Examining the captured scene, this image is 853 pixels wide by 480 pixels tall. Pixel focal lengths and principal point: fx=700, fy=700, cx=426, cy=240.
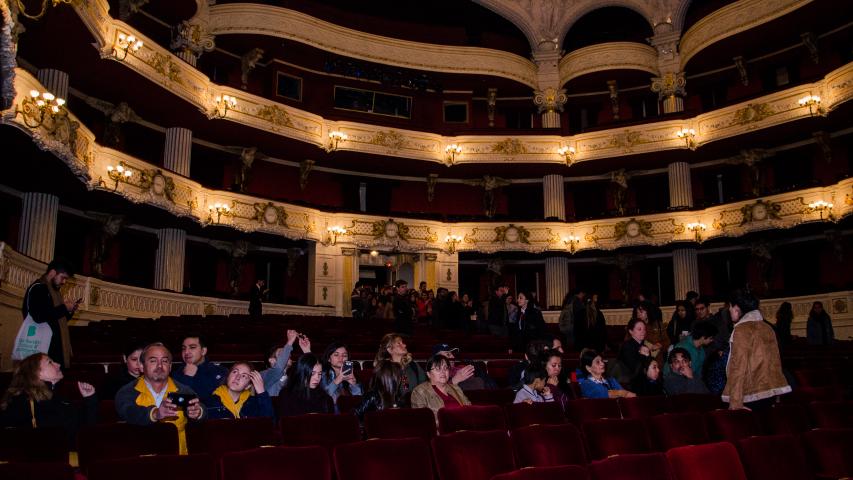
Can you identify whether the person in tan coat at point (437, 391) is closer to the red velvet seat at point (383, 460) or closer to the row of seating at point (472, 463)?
the row of seating at point (472, 463)

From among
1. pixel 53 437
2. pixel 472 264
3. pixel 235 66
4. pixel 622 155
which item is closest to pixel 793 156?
pixel 622 155

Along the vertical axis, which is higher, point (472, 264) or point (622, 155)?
point (622, 155)

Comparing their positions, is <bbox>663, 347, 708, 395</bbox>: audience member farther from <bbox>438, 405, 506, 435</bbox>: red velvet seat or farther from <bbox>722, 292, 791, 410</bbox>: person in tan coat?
<bbox>438, 405, 506, 435</bbox>: red velvet seat

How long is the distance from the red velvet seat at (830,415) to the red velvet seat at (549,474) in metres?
3.01

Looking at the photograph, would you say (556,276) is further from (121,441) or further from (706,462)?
(121,441)

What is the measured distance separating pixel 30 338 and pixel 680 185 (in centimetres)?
1875

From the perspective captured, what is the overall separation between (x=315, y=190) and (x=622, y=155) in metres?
9.33

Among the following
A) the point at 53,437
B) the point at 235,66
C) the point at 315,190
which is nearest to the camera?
the point at 53,437

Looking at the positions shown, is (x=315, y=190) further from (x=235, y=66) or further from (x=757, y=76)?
(x=757, y=76)

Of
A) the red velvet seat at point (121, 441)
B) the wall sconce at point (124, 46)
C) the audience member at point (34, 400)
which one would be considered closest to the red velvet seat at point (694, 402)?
the red velvet seat at point (121, 441)

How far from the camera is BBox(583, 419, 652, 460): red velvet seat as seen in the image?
415 centimetres

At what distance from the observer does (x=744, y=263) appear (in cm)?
2041

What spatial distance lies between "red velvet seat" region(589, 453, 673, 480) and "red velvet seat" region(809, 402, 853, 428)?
2.52m

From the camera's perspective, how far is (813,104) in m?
17.5
